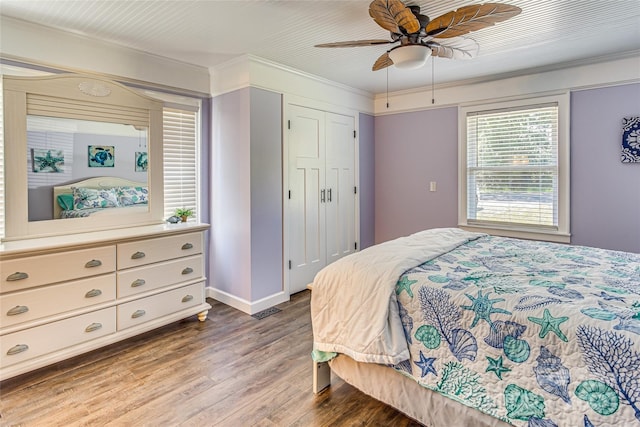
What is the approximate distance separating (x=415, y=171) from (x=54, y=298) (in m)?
3.76

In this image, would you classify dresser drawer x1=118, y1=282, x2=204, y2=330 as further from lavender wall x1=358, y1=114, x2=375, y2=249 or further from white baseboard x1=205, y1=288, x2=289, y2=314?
lavender wall x1=358, y1=114, x2=375, y2=249

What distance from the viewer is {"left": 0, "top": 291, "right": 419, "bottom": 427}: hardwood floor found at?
188 cm

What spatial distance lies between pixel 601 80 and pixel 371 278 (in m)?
3.08

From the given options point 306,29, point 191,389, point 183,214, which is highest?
point 306,29

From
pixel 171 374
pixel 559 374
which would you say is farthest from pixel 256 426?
pixel 559 374

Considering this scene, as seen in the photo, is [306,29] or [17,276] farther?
[306,29]

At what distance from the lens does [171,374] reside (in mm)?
2299

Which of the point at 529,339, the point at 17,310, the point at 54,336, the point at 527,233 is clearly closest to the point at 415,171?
the point at 527,233

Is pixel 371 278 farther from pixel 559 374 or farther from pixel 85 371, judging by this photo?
pixel 85 371

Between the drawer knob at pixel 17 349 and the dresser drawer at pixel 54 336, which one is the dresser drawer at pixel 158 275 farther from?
the drawer knob at pixel 17 349

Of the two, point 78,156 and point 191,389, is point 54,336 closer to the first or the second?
point 191,389

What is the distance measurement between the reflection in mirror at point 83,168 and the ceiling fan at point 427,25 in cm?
195

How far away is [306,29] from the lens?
263 cm

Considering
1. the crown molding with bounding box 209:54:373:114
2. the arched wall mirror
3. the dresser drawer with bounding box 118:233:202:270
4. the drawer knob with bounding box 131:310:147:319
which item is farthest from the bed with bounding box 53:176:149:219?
the crown molding with bounding box 209:54:373:114
